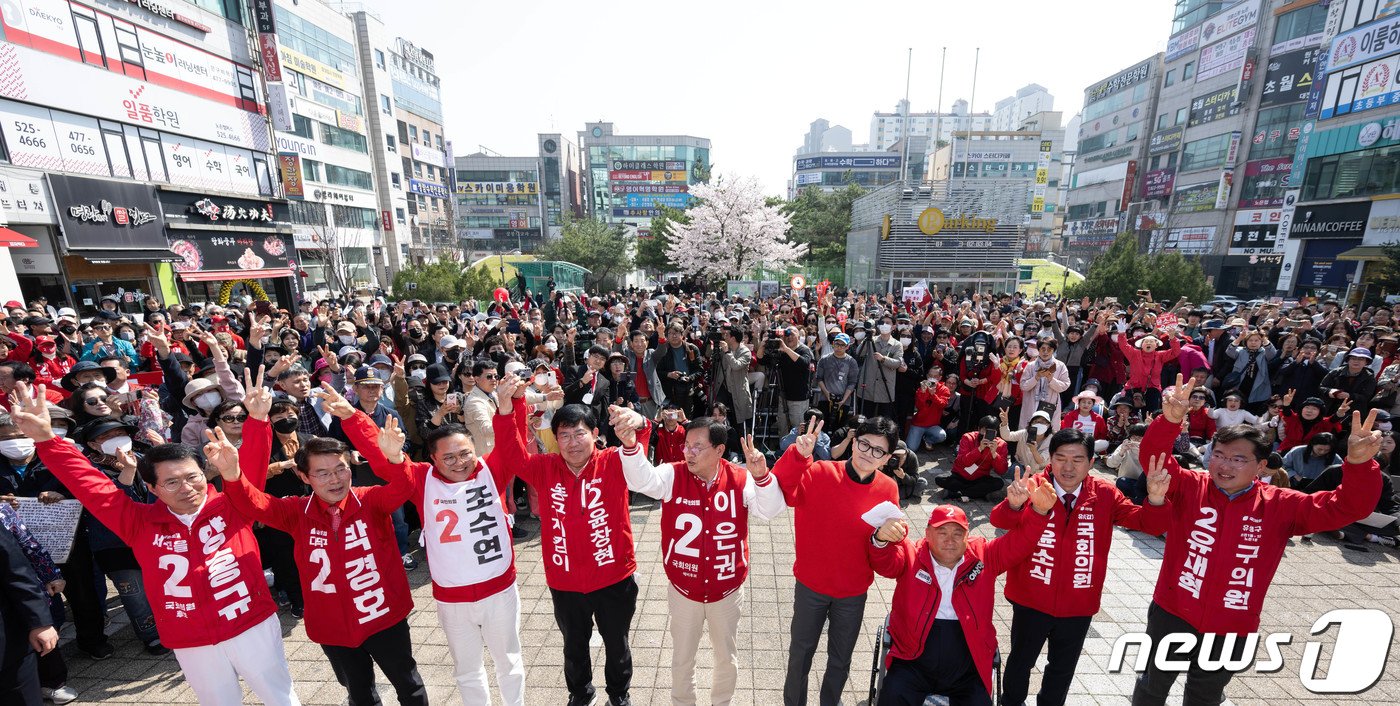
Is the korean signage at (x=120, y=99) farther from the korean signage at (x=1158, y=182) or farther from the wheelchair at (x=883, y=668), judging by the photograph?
the korean signage at (x=1158, y=182)

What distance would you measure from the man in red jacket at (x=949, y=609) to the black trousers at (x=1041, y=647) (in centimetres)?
53

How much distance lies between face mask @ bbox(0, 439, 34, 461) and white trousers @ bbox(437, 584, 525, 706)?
11.8ft

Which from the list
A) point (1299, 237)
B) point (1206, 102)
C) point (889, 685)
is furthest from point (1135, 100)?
point (889, 685)

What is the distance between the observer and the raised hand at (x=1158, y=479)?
10.4 ft

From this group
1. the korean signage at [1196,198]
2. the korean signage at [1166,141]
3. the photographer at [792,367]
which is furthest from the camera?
the korean signage at [1166,141]

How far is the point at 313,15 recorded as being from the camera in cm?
3194

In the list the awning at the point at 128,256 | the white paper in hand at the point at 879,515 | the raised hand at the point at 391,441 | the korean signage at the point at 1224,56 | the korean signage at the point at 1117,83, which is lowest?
the white paper in hand at the point at 879,515

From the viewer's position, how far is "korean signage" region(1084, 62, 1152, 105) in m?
45.4

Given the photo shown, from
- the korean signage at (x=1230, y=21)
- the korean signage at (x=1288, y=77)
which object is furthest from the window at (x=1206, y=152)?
the korean signage at (x=1230, y=21)

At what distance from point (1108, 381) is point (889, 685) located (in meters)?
9.06

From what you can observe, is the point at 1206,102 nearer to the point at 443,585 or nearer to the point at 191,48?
the point at 443,585

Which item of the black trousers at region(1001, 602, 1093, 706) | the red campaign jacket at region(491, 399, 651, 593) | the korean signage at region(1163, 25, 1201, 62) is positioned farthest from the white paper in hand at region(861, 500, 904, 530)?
the korean signage at region(1163, 25, 1201, 62)

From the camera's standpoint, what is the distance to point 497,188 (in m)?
67.9

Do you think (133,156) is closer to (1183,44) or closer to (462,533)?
(462,533)
